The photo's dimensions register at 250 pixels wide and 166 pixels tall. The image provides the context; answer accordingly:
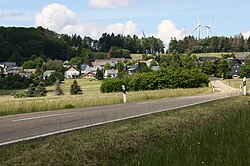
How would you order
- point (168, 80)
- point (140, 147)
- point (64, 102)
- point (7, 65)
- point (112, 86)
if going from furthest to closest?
point (7, 65) → point (112, 86) → point (168, 80) → point (64, 102) → point (140, 147)

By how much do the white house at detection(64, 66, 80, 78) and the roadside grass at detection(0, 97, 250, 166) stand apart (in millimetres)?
158799

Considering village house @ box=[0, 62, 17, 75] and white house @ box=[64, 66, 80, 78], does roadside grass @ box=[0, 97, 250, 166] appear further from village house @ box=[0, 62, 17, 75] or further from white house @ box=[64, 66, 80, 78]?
village house @ box=[0, 62, 17, 75]

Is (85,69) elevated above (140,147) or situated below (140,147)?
below

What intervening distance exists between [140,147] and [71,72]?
167 m

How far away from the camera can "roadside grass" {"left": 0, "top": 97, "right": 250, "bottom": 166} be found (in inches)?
241

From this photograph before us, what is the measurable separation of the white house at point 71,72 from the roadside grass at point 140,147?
15880 centimetres

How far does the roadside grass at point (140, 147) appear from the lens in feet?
20.1

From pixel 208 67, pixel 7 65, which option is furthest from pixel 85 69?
pixel 208 67

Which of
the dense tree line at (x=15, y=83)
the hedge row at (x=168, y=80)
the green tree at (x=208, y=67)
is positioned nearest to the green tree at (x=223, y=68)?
the green tree at (x=208, y=67)

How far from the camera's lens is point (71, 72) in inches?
6816

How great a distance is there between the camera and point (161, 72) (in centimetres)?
7888

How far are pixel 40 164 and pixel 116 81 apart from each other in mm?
77390

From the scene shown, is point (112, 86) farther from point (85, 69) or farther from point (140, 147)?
point (85, 69)

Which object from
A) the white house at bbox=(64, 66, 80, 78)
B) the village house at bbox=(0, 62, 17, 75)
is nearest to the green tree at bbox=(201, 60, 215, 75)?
the white house at bbox=(64, 66, 80, 78)
